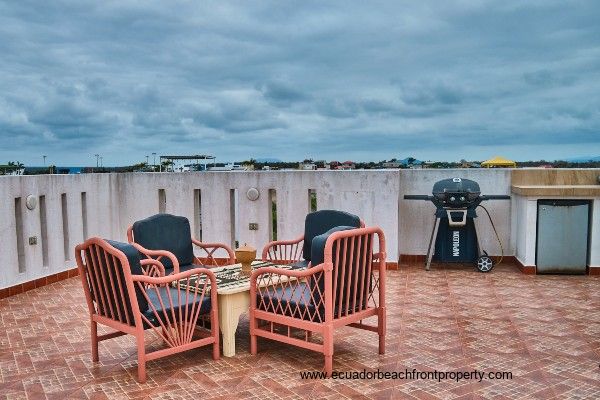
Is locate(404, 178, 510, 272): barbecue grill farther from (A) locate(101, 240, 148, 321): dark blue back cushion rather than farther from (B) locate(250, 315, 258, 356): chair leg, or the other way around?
(A) locate(101, 240, 148, 321): dark blue back cushion

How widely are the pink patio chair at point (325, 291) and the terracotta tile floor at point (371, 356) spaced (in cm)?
27

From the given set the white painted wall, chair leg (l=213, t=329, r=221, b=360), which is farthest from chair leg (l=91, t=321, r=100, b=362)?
the white painted wall

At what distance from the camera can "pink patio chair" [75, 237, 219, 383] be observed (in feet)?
11.4

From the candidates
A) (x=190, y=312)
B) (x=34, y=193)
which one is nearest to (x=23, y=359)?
(x=190, y=312)

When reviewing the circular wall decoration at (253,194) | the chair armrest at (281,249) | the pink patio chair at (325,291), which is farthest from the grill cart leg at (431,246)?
the pink patio chair at (325,291)

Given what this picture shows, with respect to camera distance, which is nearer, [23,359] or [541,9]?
[23,359]

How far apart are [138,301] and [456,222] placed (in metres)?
4.90

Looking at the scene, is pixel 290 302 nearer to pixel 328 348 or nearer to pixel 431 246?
pixel 328 348

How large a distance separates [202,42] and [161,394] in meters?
7.59

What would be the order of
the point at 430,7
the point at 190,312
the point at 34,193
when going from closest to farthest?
the point at 190,312 → the point at 34,193 → the point at 430,7

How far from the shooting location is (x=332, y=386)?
3.47 m

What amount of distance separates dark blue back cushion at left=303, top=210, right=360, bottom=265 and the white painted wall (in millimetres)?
2478

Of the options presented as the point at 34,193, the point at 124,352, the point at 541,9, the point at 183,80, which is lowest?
the point at 124,352

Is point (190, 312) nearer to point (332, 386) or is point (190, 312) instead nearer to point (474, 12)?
point (332, 386)
